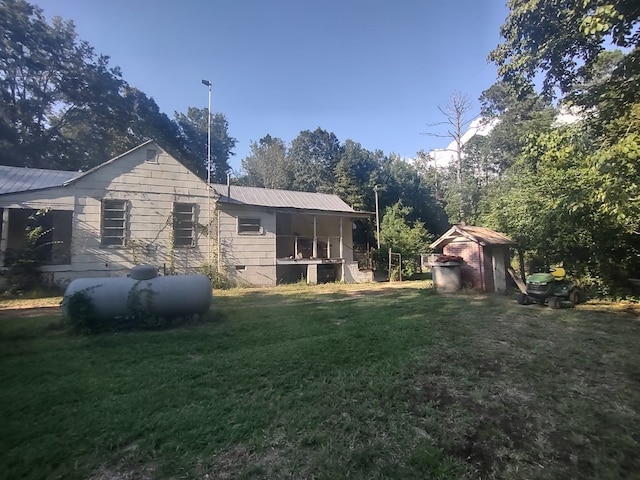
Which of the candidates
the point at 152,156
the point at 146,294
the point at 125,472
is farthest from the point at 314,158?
the point at 125,472

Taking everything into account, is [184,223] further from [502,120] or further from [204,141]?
[502,120]

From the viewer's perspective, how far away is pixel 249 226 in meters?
15.5

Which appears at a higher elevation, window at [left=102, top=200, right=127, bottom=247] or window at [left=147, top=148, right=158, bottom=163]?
window at [left=147, top=148, right=158, bottom=163]

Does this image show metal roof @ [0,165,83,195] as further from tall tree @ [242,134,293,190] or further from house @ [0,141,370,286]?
tall tree @ [242,134,293,190]

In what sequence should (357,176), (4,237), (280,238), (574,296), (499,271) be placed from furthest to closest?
(357,176)
(280,238)
(499,271)
(4,237)
(574,296)

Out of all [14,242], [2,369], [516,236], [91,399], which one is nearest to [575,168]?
[516,236]

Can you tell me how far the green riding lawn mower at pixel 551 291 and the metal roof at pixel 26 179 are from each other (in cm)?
1620

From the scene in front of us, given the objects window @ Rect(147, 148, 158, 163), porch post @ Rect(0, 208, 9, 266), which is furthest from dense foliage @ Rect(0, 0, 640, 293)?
porch post @ Rect(0, 208, 9, 266)

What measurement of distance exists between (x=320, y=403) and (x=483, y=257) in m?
10.5

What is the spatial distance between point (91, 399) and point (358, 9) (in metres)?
12.0

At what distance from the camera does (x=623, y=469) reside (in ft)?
8.27

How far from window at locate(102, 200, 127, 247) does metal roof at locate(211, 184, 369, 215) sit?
377 cm

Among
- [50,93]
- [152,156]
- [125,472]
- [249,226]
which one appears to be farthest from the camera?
[50,93]

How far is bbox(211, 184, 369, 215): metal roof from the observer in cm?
1609
